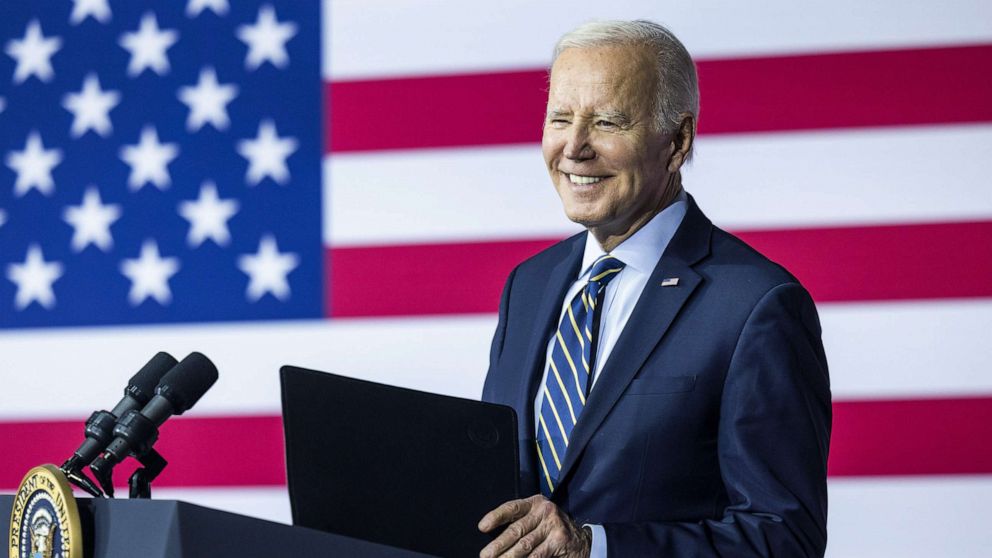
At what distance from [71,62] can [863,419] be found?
1.86m

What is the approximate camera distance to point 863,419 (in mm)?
2318

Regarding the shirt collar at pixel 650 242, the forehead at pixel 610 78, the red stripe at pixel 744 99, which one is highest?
the red stripe at pixel 744 99

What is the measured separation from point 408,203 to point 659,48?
3.67ft

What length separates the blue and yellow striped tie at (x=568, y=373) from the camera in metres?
1.43

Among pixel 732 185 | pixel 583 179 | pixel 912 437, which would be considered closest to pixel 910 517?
pixel 912 437

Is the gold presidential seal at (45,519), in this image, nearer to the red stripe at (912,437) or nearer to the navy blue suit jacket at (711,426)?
the navy blue suit jacket at (711,426)

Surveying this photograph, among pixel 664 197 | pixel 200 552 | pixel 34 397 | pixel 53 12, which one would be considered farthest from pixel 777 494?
pixel 53 12

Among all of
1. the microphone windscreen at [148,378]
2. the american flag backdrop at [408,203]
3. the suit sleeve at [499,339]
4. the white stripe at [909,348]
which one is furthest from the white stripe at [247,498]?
the microphone windscreen at [148,378]

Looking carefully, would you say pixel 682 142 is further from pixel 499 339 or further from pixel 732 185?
pixel 732 185

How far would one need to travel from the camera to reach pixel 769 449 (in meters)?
1.31

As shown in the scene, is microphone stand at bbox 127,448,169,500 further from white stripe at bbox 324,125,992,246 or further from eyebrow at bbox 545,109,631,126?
white stripe at bbox 324,125,992,246

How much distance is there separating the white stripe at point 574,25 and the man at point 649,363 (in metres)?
0.94

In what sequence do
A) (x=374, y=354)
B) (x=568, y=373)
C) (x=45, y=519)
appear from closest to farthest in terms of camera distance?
(x=45, y=519)
(x=568, y=373)
(x=374, y=354)

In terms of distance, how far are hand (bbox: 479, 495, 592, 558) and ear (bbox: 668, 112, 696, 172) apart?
1.75 feet
